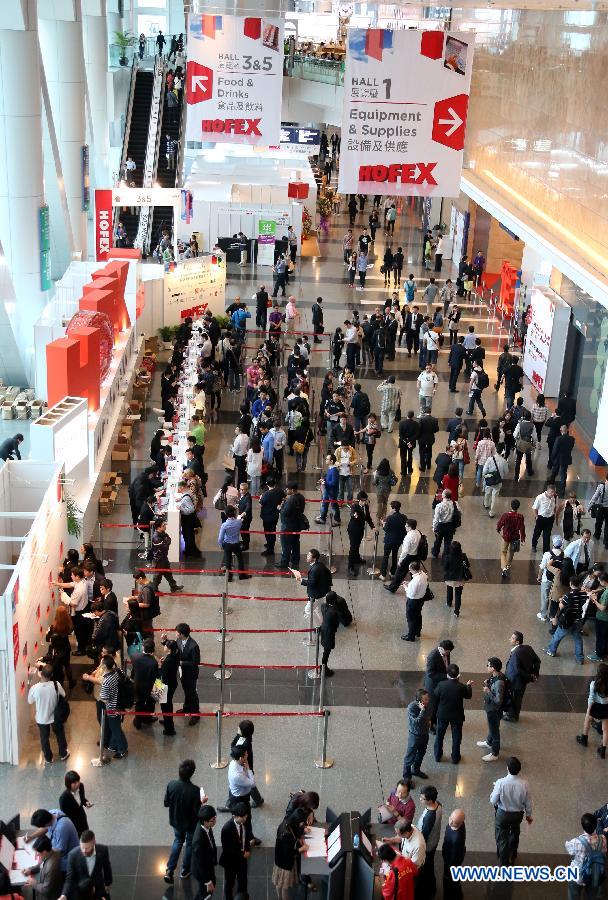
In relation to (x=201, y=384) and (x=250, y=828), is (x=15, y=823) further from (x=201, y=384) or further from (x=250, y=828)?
(x=201, y=384)

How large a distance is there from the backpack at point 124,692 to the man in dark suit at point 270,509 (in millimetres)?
4449

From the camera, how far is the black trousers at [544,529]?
47.4 ft

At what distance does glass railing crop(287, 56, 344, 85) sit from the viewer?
3522cm

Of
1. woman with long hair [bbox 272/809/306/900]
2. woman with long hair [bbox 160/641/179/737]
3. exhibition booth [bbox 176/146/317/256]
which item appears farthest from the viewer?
exhibition booth [bbox 176/146/317/256]

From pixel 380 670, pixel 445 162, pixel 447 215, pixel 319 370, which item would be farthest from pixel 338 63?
pixel 380 670

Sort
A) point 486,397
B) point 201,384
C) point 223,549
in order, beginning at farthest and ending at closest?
point 486,397, point 201,384, point 223,549

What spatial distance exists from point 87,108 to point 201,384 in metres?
15.0

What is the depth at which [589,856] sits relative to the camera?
8312 mm

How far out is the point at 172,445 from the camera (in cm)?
1584

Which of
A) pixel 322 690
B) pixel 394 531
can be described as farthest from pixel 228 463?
pixel 322 690

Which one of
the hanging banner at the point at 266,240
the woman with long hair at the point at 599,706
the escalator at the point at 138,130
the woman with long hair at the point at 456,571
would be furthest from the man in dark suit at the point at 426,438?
the escalator at the point at 138,130

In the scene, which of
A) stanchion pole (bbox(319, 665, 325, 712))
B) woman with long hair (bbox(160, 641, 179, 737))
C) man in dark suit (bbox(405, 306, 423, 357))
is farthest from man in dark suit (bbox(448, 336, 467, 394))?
woman with long hair (bbox(160, 641, 179, 737))

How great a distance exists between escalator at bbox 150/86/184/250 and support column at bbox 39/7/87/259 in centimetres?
489

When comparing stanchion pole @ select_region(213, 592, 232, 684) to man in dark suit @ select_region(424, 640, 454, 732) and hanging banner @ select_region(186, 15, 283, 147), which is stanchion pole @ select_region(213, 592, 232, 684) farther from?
hanging banner @ select_region(186, 15, 283, 147)
